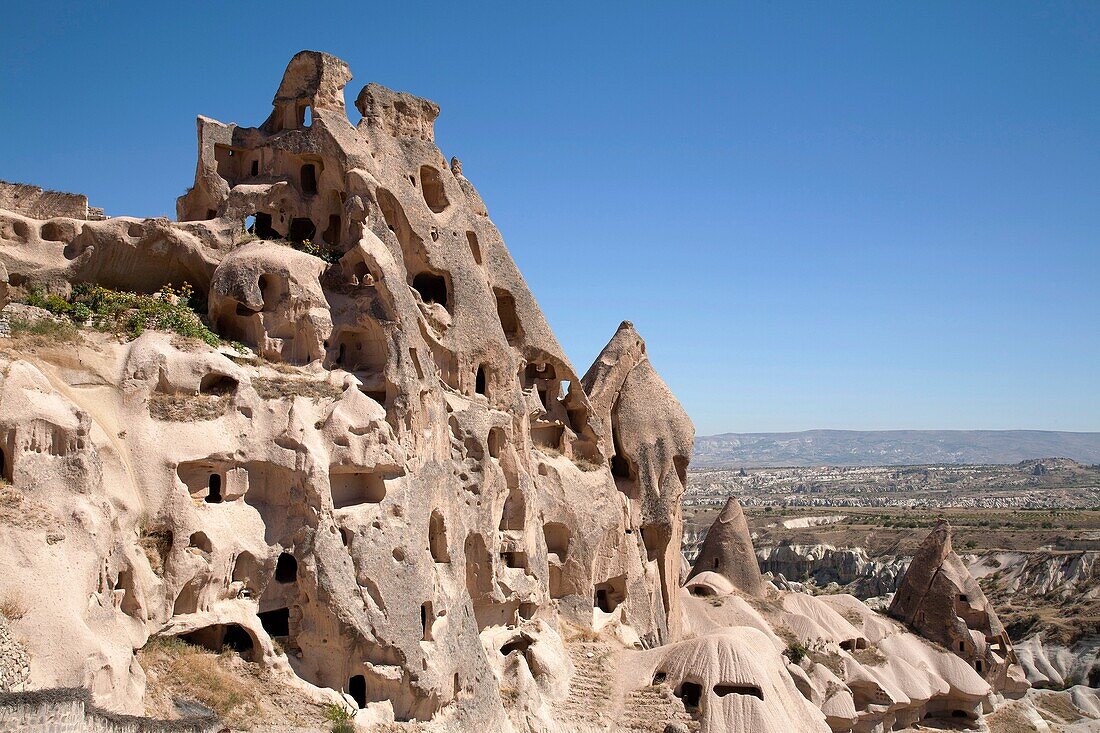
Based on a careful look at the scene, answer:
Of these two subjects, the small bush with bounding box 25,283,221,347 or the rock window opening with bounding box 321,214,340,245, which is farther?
the rock window opening with bounding box 321,214,340,245

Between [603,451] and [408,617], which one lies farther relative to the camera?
[603,451]

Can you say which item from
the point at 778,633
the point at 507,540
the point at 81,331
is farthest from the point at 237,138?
the point at 778,633

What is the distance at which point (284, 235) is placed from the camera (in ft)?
92.8

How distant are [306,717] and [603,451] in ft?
51.5

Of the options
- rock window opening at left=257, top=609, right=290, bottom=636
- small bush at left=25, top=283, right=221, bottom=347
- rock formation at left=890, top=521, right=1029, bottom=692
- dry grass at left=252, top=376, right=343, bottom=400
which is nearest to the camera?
rock window opening at left=257, top=609, right=290, bottom=636

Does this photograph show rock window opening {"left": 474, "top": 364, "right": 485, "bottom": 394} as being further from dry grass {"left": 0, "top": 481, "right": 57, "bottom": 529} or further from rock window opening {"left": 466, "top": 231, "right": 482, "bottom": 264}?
dry grass {"left": 0, "top": 481, "right": 57, "bottom": 529}

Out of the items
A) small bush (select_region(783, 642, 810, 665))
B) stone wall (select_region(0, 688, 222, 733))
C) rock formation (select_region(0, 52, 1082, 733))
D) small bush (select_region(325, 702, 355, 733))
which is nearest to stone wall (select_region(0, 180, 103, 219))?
Answer: rock formation (select_region(0, 52, 1082, 733))

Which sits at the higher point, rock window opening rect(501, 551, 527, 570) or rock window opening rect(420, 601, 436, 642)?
rock window opening rect(501, 551, 527, 570)

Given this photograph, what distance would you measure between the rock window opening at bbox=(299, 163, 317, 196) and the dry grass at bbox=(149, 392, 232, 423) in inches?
366

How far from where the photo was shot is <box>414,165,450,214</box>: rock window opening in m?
30.9

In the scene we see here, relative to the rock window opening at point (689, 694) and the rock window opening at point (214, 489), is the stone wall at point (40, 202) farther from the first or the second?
the rock window opening at point (689, 694)

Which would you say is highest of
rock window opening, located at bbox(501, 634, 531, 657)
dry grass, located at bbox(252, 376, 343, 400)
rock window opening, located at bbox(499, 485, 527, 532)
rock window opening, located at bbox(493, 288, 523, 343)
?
rock window opening, located at bbox(493, 288, 523, 343)

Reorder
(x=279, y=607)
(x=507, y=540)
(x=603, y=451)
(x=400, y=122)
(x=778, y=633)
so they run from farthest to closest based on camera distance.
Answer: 1. (x=778, y=633)
2. (x=603, y=451)
3. (x=400, y=122)
4. (x=507, y=540)
5. (x=279, y=607)

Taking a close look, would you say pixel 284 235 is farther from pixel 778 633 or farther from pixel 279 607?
pixel 778 633
